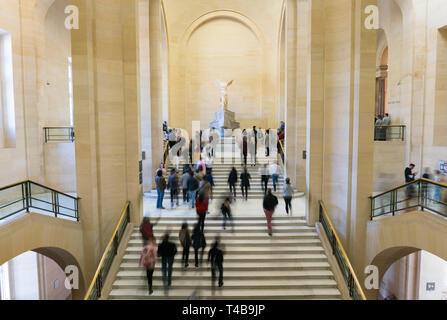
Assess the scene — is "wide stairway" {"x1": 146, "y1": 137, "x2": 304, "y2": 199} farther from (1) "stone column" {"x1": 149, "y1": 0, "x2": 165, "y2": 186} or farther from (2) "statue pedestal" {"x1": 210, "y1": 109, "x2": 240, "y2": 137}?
(2) "statue pedestal" {"x1": 210, "y1": 109, "x2": 240, "y2": 137}

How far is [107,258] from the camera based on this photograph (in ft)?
31.4

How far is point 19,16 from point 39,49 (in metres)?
1.54

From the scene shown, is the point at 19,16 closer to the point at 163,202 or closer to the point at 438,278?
the point at 163,202

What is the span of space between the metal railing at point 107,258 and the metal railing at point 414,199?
25.0ft

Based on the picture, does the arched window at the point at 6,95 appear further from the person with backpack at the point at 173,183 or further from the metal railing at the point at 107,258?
the person with backpack at the point at 173,183

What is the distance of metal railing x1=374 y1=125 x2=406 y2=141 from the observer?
14.7 meters

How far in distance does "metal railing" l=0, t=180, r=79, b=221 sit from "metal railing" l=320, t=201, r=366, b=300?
7636 millimetres

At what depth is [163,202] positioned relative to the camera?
13555 millimetres

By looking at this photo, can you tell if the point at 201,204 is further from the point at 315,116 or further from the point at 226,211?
the point at 315,116

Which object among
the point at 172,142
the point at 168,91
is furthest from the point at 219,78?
the point at 172,142

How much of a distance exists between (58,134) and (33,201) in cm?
750

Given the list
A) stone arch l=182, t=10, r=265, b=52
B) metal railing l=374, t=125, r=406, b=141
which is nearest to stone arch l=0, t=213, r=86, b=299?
metal railing l=374, t=125, r=406, b=141
